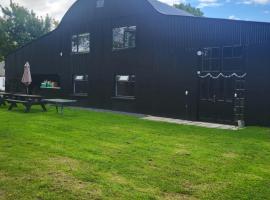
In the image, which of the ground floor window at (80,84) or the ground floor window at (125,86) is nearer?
the ground floor window at (125,86)

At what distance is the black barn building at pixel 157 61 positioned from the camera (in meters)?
14.4

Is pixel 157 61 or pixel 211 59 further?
pixel 157 61

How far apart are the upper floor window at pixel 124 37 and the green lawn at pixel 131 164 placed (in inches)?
333

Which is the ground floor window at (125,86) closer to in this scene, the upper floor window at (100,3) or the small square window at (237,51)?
the upper floor window at (100,3)

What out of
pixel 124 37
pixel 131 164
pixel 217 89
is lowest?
pixel 131 164

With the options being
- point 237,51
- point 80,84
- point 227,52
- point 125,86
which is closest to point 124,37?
point 125,86

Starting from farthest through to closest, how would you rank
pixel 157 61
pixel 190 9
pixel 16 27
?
pixel 190 9
pixel 16 27
pixel 157 61

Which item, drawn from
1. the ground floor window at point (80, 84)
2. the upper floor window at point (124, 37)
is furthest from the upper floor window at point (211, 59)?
the ground floor window at point (80, 84)

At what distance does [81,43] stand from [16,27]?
21697mm

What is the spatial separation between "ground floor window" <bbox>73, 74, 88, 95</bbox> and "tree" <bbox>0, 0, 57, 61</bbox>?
19.9 metres

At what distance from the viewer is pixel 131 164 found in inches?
294

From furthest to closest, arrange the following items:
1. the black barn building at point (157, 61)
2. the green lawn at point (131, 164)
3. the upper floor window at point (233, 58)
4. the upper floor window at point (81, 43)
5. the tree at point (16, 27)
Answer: the tree at point (16, 27) < the upper floor window at point (81, 43) < the upper floor window at point (233, 58) < the black barn building at point (157, 61) < the green lawn at point (131, 164)

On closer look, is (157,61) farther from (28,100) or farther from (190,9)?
(190,9)

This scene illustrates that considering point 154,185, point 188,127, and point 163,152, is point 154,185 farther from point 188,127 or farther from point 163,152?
point 188,127
